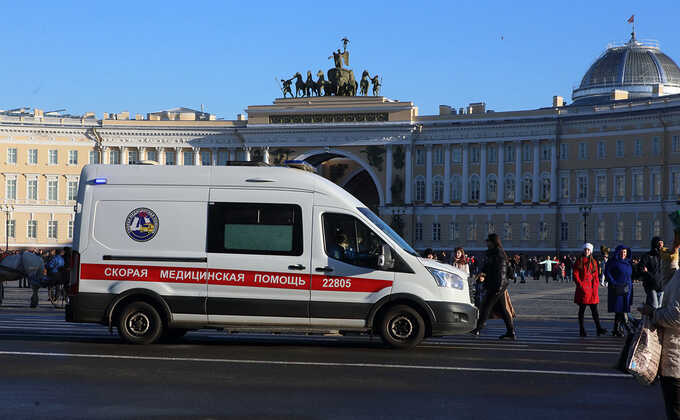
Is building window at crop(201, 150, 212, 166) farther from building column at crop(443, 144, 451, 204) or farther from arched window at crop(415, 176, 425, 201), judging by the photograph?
building column at crop(443, 144, 451, 204)

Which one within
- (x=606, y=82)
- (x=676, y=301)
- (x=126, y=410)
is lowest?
(x=126, y=410)

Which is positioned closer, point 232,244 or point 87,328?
point 232,244

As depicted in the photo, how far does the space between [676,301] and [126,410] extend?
189 inches

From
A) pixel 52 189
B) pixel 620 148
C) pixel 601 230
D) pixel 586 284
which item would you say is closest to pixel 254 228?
pixel 586 284

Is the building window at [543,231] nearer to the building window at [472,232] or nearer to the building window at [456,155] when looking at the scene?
the building window at [472,232]

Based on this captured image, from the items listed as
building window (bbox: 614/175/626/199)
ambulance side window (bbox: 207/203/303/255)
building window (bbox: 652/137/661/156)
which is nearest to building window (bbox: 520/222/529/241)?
building window (bbox: 614/175/626/199)

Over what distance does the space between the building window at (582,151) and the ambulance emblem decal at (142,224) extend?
6550 centimetres

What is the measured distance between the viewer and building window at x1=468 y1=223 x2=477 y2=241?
83375 millimetres

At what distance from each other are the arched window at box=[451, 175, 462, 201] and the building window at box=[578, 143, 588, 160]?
9.58 m

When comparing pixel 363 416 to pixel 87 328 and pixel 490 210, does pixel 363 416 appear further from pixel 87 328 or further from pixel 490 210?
pixel 490 210

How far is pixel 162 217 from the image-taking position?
16.3 meters

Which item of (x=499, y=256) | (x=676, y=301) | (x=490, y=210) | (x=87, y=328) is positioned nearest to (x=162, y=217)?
(x=87, y=328)

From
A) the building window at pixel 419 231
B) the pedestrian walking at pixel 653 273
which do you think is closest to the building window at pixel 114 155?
the building window at pixel 419 231

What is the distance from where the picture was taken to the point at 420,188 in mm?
86125
